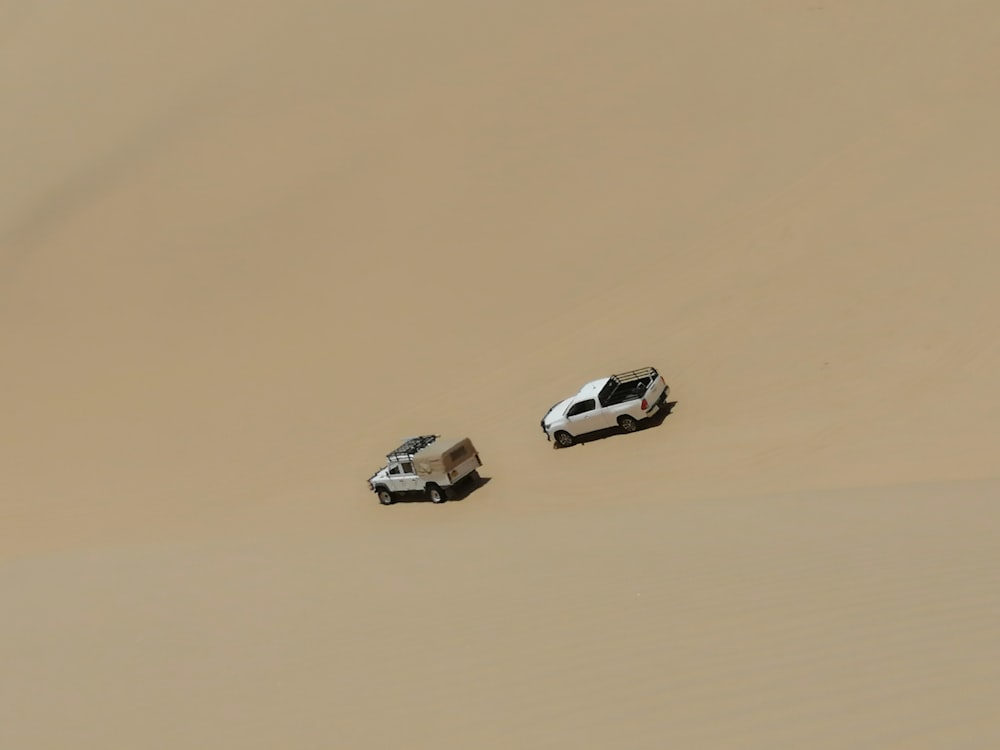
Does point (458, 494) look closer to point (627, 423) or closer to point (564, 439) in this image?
point (564, 439)

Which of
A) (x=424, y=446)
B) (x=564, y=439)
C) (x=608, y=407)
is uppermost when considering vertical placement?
(x=424, y=446)

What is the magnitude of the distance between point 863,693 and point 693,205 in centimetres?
1942

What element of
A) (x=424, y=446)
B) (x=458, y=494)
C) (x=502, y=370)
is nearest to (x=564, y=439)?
(x=458, y=494)

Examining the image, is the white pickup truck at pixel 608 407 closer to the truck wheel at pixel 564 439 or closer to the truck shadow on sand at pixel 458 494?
the truck wheel at pixel 564 439

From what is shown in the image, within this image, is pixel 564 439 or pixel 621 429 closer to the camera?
pixel 621 429

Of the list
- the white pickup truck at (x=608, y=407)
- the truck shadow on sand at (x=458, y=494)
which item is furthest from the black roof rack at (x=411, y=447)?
the white pickup truck at (x=608, y=407)


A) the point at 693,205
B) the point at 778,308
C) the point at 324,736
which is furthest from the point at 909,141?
the point at 324,736

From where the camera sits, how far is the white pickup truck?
17.0 meters

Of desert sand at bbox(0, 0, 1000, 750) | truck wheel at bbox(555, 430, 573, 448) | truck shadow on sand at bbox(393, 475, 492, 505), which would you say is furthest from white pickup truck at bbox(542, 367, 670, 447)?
truck shadow on sand at bbox(393, 475, 492, 505)

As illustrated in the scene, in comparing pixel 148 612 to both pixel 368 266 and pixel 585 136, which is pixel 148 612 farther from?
pixel 585 136

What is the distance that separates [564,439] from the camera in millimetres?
17750

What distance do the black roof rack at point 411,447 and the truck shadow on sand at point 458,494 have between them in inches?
41.7

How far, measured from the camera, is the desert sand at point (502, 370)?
6.76 metres

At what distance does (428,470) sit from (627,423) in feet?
14.0
